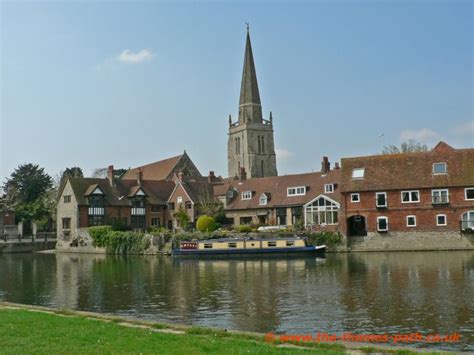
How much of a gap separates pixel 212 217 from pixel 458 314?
152 ft

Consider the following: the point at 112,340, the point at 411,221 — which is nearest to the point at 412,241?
the point at 411,221

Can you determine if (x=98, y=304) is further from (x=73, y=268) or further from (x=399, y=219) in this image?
(x=399, y=219)

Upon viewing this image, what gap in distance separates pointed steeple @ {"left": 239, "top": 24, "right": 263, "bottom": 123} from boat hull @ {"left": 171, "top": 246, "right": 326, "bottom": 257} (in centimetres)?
6161

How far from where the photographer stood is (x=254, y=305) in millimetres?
21953

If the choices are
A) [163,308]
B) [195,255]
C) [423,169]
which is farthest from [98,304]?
[423,169]

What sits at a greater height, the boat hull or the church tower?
the church tower

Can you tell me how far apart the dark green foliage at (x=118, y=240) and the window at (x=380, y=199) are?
23996 mm

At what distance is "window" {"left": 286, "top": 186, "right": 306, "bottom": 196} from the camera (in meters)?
61.2

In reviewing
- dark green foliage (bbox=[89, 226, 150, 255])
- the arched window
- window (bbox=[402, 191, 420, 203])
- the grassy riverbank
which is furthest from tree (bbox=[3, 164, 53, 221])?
the grassy riverbank

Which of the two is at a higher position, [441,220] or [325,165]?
[325,165]

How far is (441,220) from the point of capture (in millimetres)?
49000

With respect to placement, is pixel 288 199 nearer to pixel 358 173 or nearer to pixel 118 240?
pixel 358 173

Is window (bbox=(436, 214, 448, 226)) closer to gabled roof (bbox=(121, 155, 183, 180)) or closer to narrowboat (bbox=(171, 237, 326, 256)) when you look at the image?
narrowboat (bbox=(171, 237, 326, 256))

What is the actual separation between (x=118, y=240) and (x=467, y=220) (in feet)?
118
